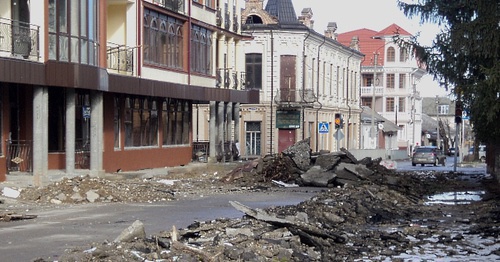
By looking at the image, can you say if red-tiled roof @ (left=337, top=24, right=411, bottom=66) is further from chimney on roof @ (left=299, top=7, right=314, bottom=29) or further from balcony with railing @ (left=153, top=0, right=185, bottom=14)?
balcony with railing @ (left=153, top=0, right=185, bottom=14)

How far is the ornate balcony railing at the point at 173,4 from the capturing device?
123ft

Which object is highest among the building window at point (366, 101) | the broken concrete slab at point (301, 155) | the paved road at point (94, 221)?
the building window at point (366, 101)

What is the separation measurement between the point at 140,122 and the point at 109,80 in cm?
658

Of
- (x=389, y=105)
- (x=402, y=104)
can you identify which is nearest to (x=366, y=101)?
(x=389, y=105)

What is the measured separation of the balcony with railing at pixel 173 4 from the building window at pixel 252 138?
79.2ft

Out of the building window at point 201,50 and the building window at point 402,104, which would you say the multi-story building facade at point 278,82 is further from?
the building window at point 402,104

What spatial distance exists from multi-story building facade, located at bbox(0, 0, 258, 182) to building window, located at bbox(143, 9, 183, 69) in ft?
0.17

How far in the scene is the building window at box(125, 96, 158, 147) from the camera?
35.9 m

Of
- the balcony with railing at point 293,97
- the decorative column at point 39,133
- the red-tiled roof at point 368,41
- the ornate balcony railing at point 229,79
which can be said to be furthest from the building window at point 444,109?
the decorative column at point 39,133

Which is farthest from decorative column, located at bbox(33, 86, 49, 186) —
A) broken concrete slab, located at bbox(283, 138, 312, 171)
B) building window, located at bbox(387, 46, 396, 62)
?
building window, located at bbox(387, 46, 396, 62)

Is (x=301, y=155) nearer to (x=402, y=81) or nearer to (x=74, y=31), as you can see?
(x=74, y=31)

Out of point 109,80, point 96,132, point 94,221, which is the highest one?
point 109,80

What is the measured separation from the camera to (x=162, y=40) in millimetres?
38062

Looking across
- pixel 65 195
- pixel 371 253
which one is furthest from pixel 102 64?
pixel 371 253
